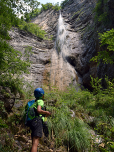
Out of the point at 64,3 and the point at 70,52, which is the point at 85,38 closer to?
the point at 70,52

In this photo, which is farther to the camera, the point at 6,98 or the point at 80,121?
the point at 6,98

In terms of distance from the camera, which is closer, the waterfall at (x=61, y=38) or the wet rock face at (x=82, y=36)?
the wet rock face at (x=82, y=36)

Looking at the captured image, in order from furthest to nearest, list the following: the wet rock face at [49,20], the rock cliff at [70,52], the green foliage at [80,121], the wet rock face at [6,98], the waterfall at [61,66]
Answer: the wet rock face at [49,20] → the waterfall at [61,66] → the rock cliff at [70,52] → the wet rock face at [6,98] → the green foliage at [80,121]

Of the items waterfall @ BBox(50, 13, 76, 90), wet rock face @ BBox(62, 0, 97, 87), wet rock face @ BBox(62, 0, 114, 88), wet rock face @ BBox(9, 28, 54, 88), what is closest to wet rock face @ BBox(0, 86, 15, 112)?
wet rock face @ BBox(62, 0, 114, 88)

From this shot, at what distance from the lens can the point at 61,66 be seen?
1386cm

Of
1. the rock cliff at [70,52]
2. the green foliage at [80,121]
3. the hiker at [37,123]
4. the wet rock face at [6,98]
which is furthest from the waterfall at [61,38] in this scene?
the hiker at [37,123]

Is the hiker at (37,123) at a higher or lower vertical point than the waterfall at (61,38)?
lower

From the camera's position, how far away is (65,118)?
409 centimetres

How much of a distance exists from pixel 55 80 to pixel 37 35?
7902 millimetres

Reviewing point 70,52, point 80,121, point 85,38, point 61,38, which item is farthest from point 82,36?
point 80,121

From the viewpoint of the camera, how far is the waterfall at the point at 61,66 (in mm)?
12548

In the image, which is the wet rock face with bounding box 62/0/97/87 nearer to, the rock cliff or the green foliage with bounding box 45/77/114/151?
the rock cliff

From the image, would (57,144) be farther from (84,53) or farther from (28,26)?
(28,26)

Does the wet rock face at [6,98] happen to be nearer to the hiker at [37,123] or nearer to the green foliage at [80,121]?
the green foliage at [80,121]
